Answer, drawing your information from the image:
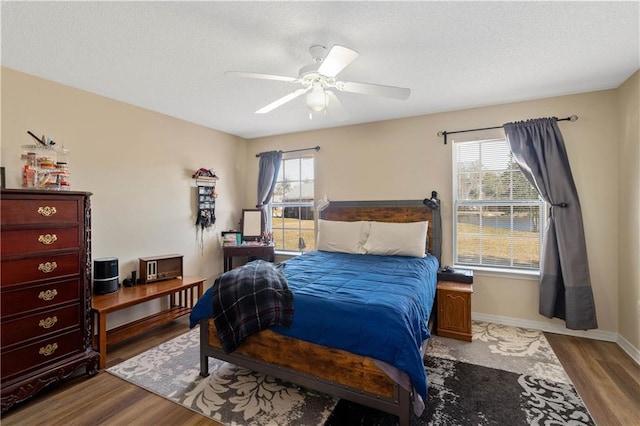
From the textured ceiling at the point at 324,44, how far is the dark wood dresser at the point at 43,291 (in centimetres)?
112

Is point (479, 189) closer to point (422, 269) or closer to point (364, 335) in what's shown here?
point (422, 269)

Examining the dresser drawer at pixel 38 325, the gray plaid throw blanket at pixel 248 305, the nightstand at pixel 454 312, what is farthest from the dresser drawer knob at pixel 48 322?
the nightstand at pixel 454 312

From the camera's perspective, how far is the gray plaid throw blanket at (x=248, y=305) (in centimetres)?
199

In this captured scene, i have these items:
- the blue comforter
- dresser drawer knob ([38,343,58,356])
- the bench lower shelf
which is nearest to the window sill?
the blue comforter

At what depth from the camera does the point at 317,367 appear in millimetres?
1895

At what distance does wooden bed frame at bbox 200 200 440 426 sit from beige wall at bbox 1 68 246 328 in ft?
5.62

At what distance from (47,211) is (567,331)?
478 cm

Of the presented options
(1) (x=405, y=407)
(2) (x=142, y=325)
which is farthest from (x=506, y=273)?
(2) (x=142, y=325)

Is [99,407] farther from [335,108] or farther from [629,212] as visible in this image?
[629,212]

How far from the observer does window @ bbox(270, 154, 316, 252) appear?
14.9 feet

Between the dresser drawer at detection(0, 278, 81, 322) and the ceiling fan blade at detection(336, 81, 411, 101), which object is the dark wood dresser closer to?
the dresser drawer at detection(0, 278, 81, 322)

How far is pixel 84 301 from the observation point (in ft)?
7.64

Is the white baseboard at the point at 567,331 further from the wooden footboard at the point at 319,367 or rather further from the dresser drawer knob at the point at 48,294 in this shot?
the dresser drawer knob at the point at 48,294

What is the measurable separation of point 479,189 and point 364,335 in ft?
8.69
